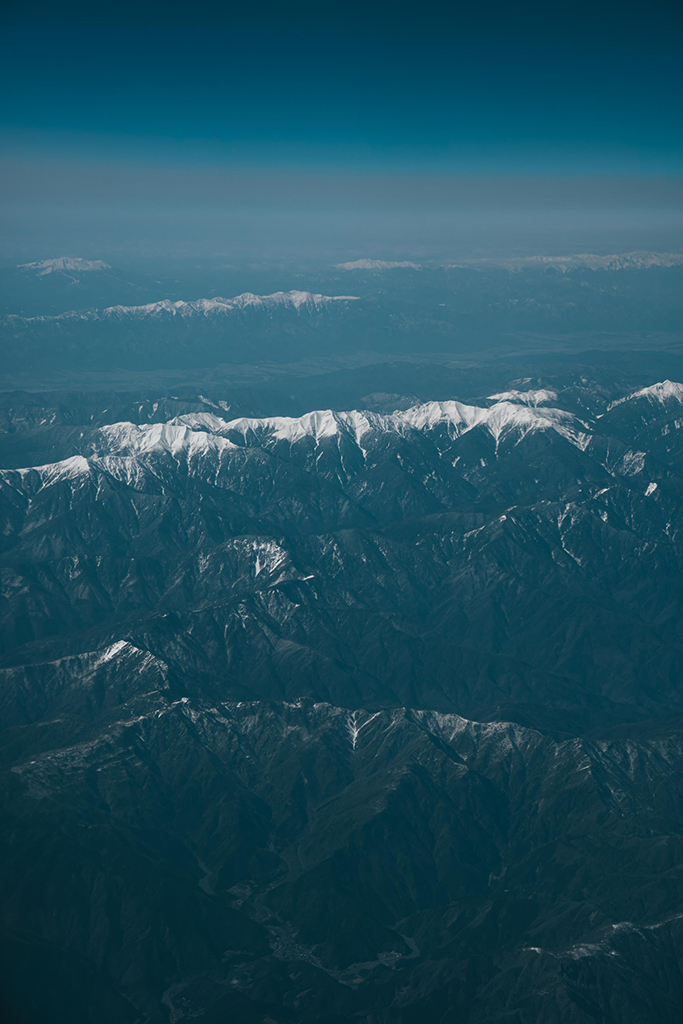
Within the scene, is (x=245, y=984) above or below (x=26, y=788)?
below

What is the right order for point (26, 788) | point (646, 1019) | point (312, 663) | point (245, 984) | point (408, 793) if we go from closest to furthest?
point (646, 1019) < point (245, 984) < point (26, 788) < point (408, 793) < point (312, 663)

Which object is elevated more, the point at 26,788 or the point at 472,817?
the point at 26,788

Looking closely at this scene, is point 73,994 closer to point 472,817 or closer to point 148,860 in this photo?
point 148,860

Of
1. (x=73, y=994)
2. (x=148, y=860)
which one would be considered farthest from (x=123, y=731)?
(x=73, y=994)

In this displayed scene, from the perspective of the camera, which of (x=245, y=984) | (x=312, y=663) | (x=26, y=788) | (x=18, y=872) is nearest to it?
(x=245, y=984)

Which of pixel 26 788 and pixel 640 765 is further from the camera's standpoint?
pixel 640 765

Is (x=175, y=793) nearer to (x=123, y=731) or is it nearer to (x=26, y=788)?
(x=123, y=731)

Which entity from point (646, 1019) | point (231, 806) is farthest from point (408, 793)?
point (646, 1019)

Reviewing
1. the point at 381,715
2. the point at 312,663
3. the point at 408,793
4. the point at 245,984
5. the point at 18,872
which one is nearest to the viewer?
the point at 245,984

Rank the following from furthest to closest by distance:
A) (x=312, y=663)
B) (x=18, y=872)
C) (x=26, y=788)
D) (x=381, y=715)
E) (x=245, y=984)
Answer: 1. (x=312, y=663)
2. (x=381, y=715)
3. (x=26, y=788)
4. (x=18, y=872)
5. (x=245, y=984)
